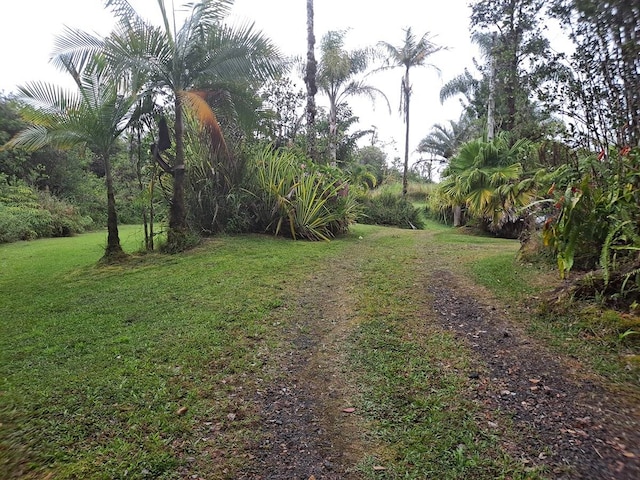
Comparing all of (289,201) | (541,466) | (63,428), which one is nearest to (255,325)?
(63,428)

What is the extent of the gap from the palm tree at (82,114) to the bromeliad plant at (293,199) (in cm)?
310

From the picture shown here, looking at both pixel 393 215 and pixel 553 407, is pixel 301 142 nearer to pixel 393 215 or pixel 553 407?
pixel 393 215

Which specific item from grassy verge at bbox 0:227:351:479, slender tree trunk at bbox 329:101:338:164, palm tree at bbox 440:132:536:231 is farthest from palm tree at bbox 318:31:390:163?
grassy verge at bbox 0:227:351:479

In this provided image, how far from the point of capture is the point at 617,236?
371 cm

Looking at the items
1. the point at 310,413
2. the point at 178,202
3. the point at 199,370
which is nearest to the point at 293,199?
the point at 178,202

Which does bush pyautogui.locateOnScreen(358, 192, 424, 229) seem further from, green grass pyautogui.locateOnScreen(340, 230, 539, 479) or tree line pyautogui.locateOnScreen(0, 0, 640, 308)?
green grass pyautogui.locateOnScreen(340, 230, 539, 479)

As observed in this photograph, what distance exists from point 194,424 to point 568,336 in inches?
114

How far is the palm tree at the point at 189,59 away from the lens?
6945 mm

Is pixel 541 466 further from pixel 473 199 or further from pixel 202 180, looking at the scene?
pixel 473 199

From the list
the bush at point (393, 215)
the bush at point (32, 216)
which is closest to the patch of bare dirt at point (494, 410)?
the bush at point (393, 215)

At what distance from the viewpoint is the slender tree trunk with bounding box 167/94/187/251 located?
767cm

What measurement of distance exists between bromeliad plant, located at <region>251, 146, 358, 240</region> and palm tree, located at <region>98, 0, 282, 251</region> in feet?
5.11

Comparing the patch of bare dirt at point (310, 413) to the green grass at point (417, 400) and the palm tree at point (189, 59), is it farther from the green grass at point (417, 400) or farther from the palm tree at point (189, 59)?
the palm tree at point (189, 59)

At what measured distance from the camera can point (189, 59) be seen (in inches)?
291
